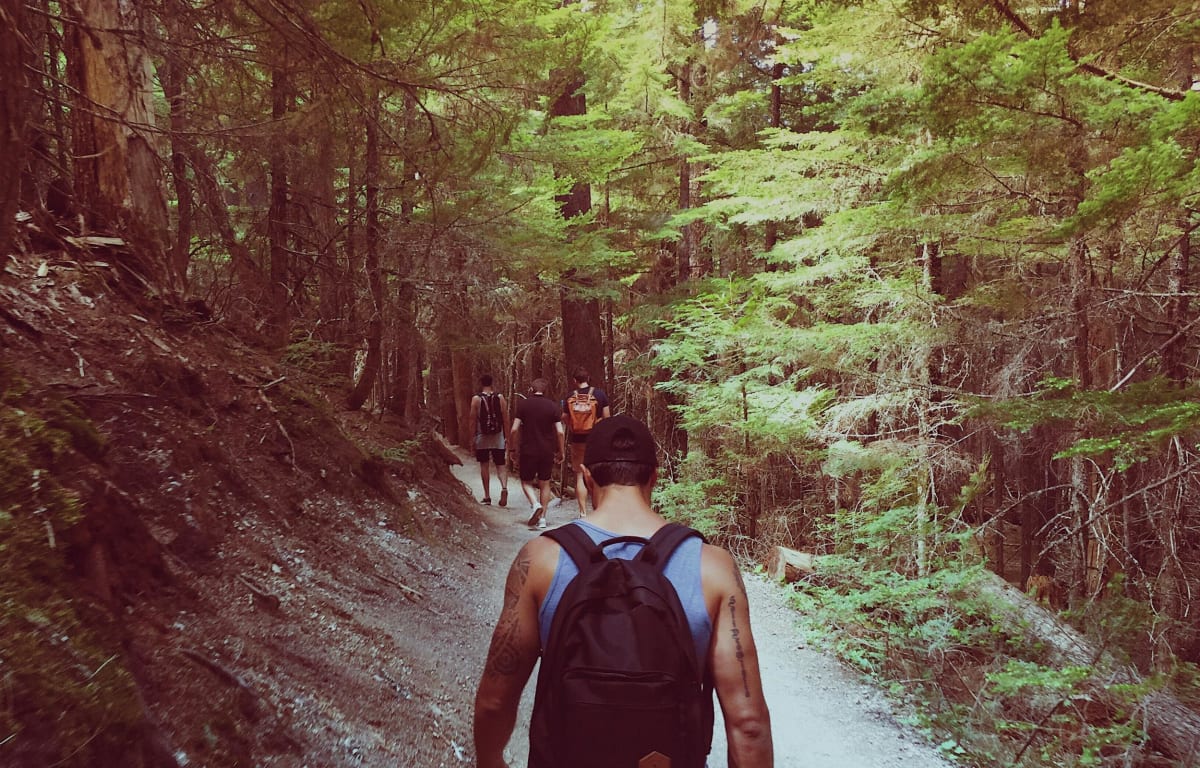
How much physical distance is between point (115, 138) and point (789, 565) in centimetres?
902

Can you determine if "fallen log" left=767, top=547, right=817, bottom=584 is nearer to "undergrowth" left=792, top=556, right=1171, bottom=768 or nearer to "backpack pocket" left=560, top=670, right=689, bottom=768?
"undergrowth" left=792, top=556, right=1171, bottom=768

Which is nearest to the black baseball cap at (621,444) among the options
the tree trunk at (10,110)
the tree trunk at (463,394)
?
the tree trunk at (10,110)

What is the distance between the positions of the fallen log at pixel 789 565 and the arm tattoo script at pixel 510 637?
23.8 ft

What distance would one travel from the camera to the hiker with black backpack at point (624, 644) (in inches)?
70.6

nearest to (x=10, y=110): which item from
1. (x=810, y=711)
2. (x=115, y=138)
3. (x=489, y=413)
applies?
(x=115, y=138)

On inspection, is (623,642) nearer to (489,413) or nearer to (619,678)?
(619,678)

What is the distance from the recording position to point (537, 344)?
2050 cm

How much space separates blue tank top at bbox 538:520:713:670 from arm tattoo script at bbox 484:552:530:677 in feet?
→ 0.32

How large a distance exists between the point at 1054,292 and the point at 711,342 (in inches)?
181

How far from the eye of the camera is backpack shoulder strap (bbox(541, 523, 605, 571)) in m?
2.00

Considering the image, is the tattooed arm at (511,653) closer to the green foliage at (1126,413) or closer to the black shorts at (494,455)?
the green foliage at (1126,413)

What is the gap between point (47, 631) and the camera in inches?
83.0

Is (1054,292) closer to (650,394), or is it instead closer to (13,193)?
(13,193)

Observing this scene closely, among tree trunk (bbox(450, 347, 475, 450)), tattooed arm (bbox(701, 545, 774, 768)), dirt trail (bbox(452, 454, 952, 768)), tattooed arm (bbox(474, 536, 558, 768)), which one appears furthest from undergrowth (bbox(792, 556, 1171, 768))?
tree trunk (bbox(450, 347, 475, 450))
